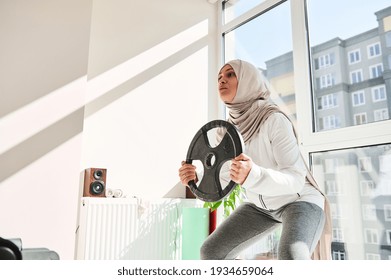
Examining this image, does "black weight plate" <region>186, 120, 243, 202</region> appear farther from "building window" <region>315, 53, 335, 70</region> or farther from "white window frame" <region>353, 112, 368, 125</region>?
"building window" <region>315, 53, 335, 70</region>

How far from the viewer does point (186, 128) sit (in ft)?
11.7

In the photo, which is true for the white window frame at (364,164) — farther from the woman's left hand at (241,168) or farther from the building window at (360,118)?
the woman's left hand at (241,168)

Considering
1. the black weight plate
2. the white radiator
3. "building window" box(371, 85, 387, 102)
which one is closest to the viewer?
the black weight plate

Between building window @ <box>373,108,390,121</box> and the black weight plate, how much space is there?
1.25 m

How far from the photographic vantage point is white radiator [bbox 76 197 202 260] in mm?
2697

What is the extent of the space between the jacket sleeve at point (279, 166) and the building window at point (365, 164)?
93 centimetres

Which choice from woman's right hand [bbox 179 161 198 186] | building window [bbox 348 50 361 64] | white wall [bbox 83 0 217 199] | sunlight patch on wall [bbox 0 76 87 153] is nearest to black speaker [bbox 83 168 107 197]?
white wall [bbox 83 0 217 199]

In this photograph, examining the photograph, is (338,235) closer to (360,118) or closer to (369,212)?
(369,212)

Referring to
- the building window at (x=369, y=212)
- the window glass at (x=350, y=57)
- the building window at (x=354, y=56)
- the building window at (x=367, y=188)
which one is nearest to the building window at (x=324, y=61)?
the window glass at (x=350, y=57)

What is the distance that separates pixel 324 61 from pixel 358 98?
43 centimetres

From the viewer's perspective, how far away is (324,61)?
2576 mm

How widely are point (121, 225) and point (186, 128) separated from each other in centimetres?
123

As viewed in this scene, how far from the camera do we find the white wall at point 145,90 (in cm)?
310
